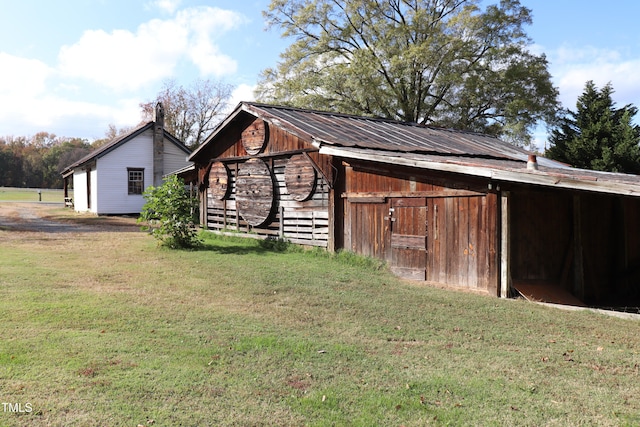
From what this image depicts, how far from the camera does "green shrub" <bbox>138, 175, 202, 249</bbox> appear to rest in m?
13.8

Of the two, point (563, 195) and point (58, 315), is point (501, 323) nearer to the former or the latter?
point (563, 195)

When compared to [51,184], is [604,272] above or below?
below

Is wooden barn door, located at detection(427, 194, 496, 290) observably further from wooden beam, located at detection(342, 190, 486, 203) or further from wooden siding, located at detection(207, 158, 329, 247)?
wooden siding, located at detection(207, 158, 329, 247)

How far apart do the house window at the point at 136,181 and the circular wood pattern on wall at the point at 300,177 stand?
53.3 feet

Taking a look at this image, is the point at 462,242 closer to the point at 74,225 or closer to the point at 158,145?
the point at 74,225

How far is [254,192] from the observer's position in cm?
1568

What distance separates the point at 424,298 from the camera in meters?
8.78

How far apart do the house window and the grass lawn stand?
1879cm

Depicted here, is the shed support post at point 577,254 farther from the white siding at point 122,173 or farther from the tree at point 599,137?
the white siding at point 122,173

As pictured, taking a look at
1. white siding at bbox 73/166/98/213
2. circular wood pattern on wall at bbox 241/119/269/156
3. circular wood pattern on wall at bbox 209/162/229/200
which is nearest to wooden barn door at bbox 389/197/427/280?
circular wood pattern on wall at bbox 241/119/269/156

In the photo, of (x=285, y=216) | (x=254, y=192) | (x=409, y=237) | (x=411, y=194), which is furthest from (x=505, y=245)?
(x=254, y=192)

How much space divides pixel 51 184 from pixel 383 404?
82.4 metres

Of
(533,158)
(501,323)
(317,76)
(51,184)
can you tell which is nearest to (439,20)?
(317,76)

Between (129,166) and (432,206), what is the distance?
2156 cm
